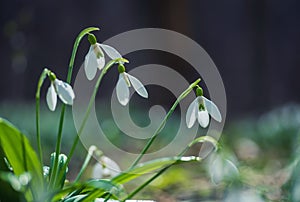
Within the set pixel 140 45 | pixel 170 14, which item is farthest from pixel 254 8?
pixel 140 45

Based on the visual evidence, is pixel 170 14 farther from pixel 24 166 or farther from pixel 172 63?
pixel 24 166

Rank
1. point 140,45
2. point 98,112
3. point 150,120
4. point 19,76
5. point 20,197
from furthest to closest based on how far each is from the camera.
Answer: point 140,45 < point 19,76 < point 98,112 < point 150,120 < point 20,197

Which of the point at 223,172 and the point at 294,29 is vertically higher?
the point at 223,172

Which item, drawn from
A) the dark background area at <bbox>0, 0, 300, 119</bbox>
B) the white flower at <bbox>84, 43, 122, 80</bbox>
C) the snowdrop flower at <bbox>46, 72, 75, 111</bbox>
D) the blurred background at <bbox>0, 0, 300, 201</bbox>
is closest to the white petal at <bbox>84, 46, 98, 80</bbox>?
the white flower at <bbox>84, 43, 122, 80</bbox>

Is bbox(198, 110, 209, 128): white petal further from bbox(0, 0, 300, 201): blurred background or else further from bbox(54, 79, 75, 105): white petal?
bbox(0, 0, 300, 201): blurred background

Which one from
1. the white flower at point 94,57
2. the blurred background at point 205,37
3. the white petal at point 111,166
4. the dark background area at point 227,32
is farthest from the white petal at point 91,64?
the dark background area at point 227,32

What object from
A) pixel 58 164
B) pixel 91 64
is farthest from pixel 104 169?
pixel 91 64

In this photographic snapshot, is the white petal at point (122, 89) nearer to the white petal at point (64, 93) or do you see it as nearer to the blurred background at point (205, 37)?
the white petal at point (64, 93)
